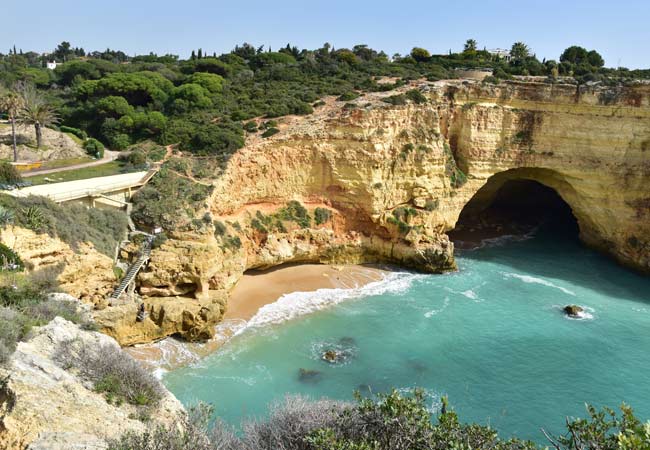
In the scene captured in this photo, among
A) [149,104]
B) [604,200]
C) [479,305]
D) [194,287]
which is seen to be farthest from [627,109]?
[149,104]

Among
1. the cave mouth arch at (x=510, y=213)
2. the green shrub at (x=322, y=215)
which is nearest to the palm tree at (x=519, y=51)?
the cave mouth arch at (x=510, y=213)

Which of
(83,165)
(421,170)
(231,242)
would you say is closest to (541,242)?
(421,170)

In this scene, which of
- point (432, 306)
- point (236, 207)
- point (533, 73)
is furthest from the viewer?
point (533, 73)

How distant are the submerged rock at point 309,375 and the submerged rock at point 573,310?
1537 centimetres

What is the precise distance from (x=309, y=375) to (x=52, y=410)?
38.1 ft

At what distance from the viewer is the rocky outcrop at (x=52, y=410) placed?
9227 mm

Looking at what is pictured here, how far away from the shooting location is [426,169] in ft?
107

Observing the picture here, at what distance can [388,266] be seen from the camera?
32344 mm

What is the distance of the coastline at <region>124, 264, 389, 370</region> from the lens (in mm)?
20638

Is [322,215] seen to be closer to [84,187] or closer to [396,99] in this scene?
[396,99]

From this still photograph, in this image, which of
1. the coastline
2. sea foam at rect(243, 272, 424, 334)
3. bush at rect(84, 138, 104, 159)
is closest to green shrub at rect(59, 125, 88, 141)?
bush at rect(84, 138, 104, 159)

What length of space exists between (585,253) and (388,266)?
53.9 feet

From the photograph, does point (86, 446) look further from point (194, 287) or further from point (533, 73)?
point (533, 73)

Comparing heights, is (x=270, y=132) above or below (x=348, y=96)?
below
